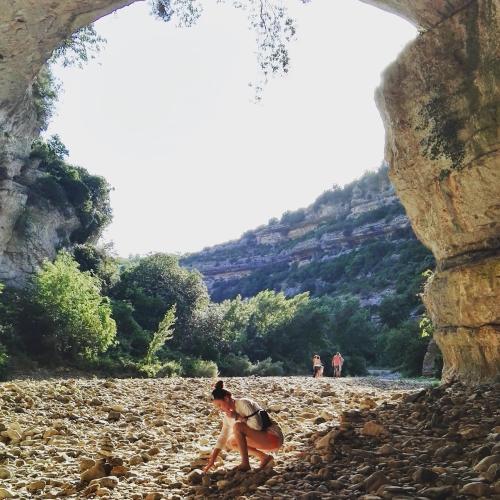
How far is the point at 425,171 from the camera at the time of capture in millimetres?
9602

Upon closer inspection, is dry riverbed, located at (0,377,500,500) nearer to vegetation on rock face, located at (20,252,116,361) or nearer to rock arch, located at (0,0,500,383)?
rock arch, located at (0,0,500,383)

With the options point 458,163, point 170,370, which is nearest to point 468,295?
point 458,163

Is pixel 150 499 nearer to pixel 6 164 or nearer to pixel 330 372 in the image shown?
pixel 6 164

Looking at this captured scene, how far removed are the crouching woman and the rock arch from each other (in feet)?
15.7

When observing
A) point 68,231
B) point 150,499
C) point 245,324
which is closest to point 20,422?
point 150,499

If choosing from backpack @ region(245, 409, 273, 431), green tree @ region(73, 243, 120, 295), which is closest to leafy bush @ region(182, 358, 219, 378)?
green tree @ region(73, 243, 120, 295)

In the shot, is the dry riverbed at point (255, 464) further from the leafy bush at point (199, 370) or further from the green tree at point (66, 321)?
the leafy bush at point (199, 370)

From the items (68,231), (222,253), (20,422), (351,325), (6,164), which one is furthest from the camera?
(222,253)

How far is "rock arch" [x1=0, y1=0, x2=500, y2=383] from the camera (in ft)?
26.3

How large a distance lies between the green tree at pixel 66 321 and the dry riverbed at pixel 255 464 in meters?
10.7

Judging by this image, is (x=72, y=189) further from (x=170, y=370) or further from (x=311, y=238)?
(x=311, y=238)

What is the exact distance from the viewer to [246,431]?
16.5 feet

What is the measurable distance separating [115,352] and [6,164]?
12444 mm

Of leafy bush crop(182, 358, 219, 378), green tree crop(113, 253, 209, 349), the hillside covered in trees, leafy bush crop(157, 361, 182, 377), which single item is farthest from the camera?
green tree crop(113, 253, 209, 349)
